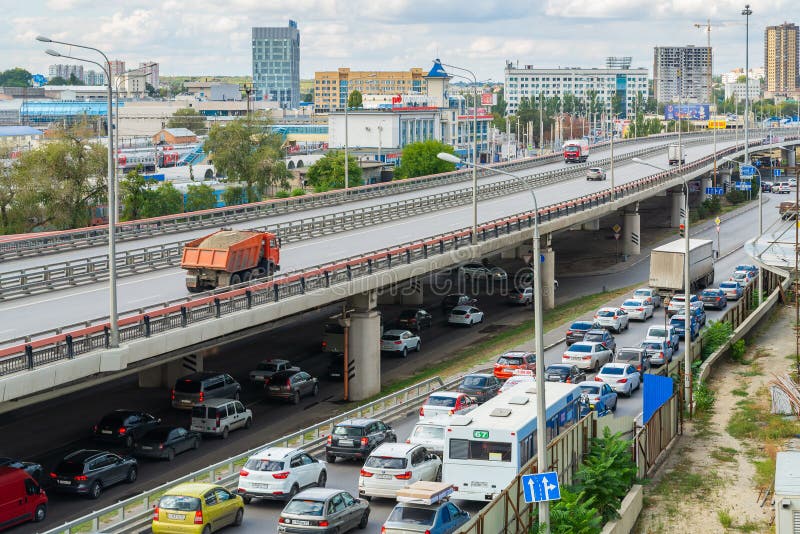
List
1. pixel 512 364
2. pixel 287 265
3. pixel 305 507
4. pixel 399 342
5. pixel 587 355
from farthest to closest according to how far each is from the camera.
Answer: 1. pixel 399 342
2. pixel 287 265
3. pixel 587 355
4. pixel 512 364
5. pixel 305 507

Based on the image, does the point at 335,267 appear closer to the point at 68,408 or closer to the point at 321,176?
the point at 68,408

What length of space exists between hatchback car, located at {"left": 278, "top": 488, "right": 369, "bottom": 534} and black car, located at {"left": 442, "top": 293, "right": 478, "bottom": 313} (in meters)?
42.3

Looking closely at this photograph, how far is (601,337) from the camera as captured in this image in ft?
167

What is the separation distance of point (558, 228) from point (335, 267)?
2841 cm

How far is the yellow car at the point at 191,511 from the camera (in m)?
25.7

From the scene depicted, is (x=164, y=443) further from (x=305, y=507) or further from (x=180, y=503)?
(x=305, y=507)

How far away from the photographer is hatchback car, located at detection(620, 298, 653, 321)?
60094 mm

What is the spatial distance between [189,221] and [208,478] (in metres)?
37.8

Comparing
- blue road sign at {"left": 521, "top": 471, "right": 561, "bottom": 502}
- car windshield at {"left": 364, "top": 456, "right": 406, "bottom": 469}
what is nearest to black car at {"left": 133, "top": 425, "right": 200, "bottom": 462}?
car windshield at {"left": 364, "top": 456, "right": 406, "bottom": 469}

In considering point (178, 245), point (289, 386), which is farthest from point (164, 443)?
point (178, 245)

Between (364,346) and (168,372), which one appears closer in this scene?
(168,372)

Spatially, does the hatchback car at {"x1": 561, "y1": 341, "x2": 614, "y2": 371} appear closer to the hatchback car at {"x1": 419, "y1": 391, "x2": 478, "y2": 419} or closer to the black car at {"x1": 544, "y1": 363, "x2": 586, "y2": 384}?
the black car at {"x1": 544, "y1": 363, "x2": 586, "y2": 384}

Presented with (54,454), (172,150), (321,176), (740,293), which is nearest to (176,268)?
(54,454)

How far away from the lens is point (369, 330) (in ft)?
163
